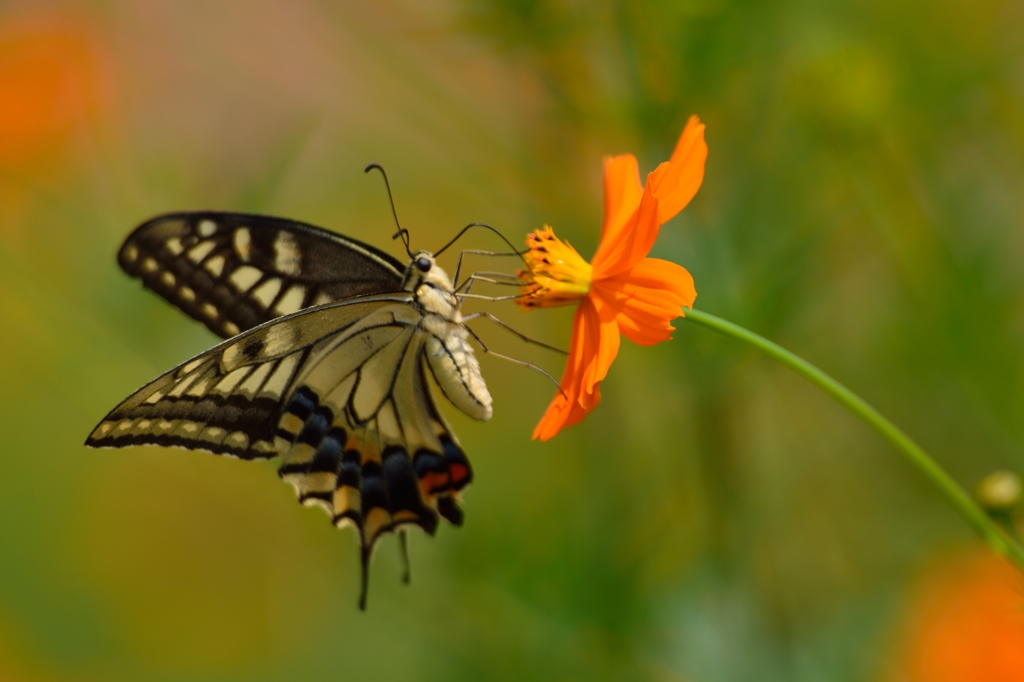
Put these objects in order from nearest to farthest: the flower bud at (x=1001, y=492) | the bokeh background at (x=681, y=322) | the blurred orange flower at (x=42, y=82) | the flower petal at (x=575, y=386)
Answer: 1. the flower bud at (x=1001, y=492)
2. the flower petal at (x=575, y=386)
3. the bokeh background at (x=681, y=322)
4. the blurred orange flower at (x=42, y=82)

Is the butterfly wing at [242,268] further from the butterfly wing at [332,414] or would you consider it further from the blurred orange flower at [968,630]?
the blurred orange flower at [968,630]

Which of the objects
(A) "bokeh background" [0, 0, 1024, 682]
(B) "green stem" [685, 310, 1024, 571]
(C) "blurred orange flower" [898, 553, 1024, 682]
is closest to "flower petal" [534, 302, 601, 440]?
(B) "green stem" [685, 310, 1024, 571]

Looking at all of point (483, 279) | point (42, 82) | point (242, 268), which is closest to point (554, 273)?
point (483, 279)

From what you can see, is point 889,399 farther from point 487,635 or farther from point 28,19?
point 28,19

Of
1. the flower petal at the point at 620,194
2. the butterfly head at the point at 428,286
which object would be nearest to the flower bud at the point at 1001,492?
the flower petal at the point at 620,194

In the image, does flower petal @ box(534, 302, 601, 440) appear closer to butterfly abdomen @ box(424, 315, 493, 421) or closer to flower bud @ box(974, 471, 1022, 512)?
butterfly abdomen @ box(424, 315, 493, 421)
